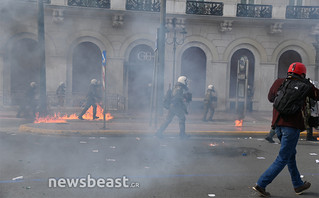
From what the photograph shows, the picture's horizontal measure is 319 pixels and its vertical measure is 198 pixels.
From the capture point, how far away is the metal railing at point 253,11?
48.9ft

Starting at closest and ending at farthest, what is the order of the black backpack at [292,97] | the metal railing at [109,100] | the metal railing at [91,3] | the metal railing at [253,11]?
1. the black backpack at [292,97]
2. the metal railing at [91,3]
3. the metal railing at [109,100]
4. the metal railing at [253,11]

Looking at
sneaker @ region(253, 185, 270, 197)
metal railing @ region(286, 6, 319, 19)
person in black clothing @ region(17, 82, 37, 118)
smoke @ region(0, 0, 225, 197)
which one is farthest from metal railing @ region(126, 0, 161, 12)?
sneaker @ region(253, 185, 270, 197)

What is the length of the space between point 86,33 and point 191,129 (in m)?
7.06

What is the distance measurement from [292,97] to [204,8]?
11615 millimetres

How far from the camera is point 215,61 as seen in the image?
15102 mm

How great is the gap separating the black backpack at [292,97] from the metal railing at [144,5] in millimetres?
9259

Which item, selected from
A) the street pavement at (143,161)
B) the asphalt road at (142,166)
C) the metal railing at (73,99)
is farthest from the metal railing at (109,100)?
the asphalt road at (142,166)

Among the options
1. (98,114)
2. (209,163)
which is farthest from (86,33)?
(209,163)

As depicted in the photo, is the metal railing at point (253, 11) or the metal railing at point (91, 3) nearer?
the metal railing at point (91, 3)

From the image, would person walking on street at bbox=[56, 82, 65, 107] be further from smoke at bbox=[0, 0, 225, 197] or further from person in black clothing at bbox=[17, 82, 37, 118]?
person in black clothing at bbox=[17, 82, 37, 118]

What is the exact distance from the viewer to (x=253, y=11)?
14953 millimetres

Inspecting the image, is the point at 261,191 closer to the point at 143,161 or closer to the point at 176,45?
the point at 143,161

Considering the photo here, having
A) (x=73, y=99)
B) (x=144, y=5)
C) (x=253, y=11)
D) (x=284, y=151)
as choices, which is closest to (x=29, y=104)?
(x=73, y=99)

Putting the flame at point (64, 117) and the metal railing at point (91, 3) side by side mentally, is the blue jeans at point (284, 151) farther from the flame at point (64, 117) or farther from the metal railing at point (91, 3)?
the metal railing at point (91, 3)
